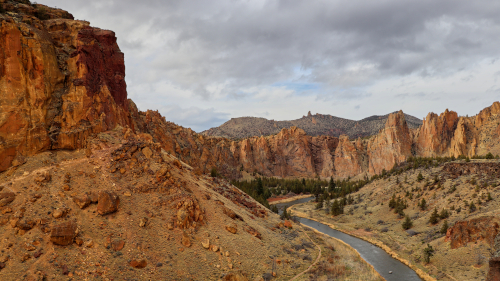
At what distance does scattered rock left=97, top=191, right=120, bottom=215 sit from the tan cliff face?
23.8 ft

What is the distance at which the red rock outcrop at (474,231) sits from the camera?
92.9 feet

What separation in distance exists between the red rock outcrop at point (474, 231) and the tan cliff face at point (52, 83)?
129 feet

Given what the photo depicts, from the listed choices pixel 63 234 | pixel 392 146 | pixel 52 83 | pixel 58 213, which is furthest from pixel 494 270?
pixel 392 146

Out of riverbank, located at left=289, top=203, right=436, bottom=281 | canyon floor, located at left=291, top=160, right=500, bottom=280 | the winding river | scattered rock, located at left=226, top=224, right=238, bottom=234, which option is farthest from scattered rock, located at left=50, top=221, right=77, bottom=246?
canyon floor, located at left=291, top=160, right=500, bottom=280

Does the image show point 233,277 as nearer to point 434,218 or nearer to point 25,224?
point 25,224

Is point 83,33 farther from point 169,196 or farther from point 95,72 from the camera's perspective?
point 169,196

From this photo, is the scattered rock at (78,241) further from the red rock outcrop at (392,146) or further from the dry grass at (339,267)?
the red rock outcrop at (392,146)

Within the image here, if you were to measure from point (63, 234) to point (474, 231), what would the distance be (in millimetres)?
37983

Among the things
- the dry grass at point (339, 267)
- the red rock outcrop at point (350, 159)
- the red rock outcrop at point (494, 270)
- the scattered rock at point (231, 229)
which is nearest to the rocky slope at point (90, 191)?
the scattered rock at point (231, 229)

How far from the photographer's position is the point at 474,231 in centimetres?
2991

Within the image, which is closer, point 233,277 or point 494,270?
point 494,270

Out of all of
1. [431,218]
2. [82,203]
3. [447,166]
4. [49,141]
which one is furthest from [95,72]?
[447,166]

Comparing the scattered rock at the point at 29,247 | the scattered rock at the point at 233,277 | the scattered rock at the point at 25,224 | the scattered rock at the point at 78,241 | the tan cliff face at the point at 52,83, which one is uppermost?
the tan cliff face at the point at 52,83

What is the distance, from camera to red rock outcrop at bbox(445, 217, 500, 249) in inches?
1115
